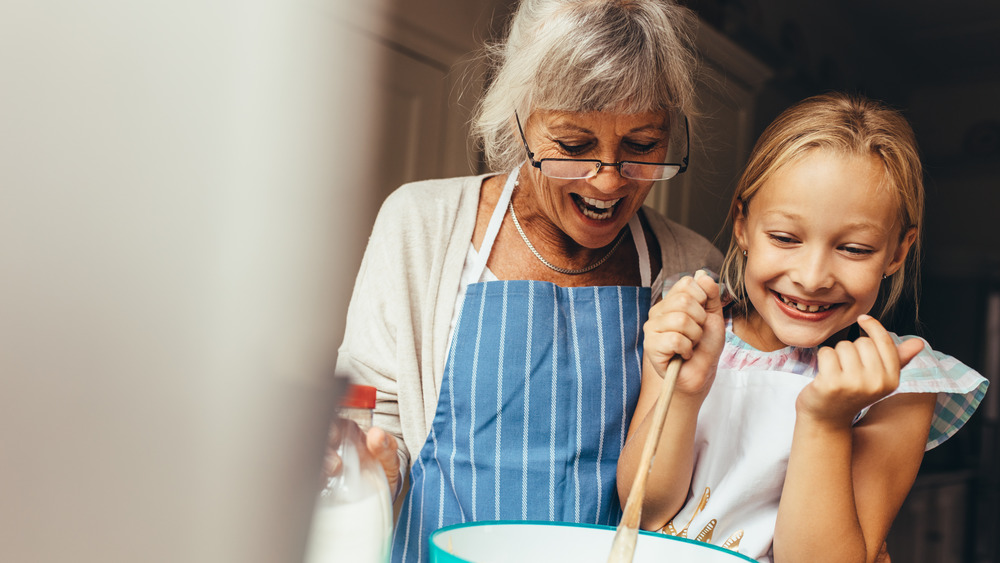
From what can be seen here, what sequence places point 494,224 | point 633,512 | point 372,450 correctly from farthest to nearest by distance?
point 494,224, point 372,450, point 633,512

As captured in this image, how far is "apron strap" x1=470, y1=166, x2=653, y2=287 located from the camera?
1.15 m

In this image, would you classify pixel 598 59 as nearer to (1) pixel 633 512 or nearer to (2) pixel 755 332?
(2) pixel 755 332

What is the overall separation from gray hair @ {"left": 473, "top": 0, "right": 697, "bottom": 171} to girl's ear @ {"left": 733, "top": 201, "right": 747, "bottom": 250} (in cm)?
16

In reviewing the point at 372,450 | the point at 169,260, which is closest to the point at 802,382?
the point at 372,450

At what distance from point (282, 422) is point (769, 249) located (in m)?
0.68

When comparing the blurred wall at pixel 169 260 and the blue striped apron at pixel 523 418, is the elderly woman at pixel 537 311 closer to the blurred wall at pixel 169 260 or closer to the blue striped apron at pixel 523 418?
the blue striped apron at pixel 523 418

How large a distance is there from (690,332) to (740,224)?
32 centimetres

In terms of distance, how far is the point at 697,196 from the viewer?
2326 mm

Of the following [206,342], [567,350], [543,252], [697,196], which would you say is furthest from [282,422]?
[697,196]

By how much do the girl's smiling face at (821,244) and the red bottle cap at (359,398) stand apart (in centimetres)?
53

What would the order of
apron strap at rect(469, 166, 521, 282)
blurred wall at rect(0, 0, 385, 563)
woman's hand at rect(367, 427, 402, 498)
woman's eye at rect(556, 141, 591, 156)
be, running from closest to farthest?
blurred wall at rect(0, 0, 385, 563)
woman's hand at rect(367, 427, 402, 498)
woman's eye at rect(556, 141, 591, 156)
apron strap at rect(469, 166, 521, 282)

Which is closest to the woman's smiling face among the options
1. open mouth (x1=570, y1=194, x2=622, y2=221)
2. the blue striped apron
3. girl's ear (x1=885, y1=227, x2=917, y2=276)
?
open mouth (x1=570, y1=194, x2=622, y2=221)

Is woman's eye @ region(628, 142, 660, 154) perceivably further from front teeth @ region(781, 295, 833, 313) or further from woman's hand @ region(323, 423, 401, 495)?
woman's hand @ region(323, 423, 401, 495)

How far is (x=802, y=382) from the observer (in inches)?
38.6
